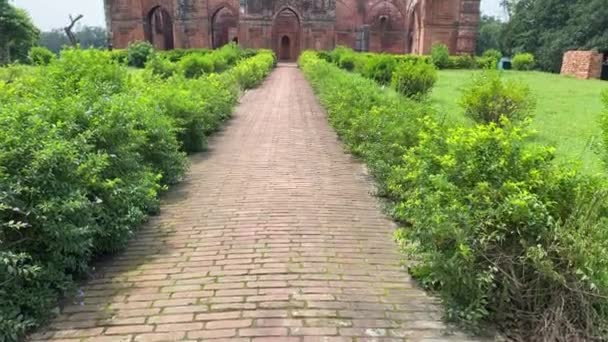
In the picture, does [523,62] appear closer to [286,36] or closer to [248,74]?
[286,36]

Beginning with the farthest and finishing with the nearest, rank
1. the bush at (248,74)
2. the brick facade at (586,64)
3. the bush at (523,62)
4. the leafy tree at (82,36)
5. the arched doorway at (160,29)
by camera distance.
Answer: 1. the leafy tree at (82,36)
2. the arched doorway at (160,29)
3. the bush at (523,62)
4. the brick facade at (586,64)
5. the bush at (248,74)

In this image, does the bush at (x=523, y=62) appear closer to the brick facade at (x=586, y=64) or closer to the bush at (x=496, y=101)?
the brick facade at (x=586, y=64)

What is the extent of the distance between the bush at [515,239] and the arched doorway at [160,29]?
41.0 meters

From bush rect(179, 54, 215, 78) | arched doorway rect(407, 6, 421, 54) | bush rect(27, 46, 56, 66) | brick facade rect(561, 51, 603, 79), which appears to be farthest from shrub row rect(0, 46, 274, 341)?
arched doorway rect(407, 6, 421, 54)

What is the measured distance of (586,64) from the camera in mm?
25922

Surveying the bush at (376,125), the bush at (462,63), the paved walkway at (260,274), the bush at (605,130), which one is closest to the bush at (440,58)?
the bush at (462,63)

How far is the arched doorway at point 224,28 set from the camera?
42.7 m

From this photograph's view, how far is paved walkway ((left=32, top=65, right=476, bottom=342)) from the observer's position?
3.02 meters

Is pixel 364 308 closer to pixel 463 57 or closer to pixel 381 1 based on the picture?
pixel 463 57

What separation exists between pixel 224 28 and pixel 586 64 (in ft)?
93.1

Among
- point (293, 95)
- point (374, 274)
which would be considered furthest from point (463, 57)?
point (374, 274)

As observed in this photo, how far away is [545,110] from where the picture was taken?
12383mm

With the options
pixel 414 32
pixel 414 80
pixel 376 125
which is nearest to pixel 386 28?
pixel 414 32

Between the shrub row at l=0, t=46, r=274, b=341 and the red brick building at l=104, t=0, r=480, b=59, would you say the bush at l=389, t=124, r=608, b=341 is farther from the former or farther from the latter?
the red brick building at l=104, t=0, r=480, b=59
